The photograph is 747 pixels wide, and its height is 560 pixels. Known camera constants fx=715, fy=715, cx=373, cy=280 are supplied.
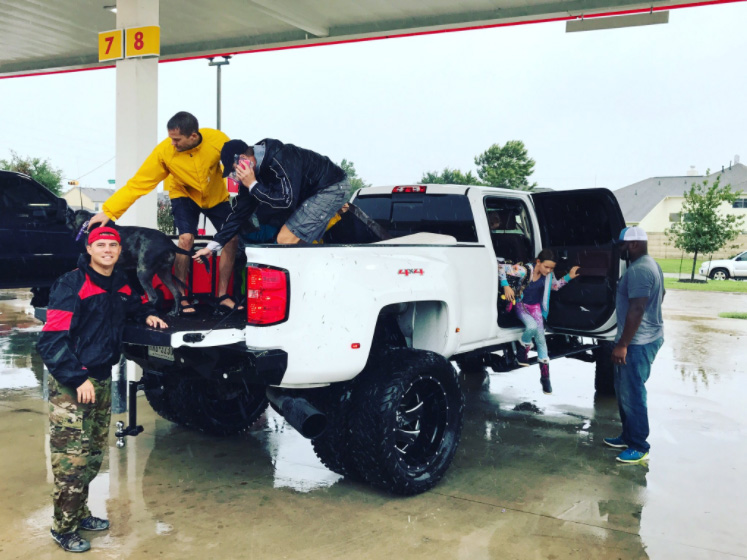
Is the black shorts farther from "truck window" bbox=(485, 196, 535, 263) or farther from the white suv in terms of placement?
the white suv

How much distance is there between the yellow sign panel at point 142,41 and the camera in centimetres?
781

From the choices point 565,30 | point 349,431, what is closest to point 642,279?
point 349,431

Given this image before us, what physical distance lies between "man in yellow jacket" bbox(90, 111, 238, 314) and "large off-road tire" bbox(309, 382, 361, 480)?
2.92 ft

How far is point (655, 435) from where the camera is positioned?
612cm

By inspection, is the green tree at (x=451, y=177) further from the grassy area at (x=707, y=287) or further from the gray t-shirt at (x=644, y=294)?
the gray t-shirt at (x=644, y=294)

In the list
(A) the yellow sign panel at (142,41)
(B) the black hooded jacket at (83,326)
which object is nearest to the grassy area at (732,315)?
(A) the yellow sign panel at (142,41)

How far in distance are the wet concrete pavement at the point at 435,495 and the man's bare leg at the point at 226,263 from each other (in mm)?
1303

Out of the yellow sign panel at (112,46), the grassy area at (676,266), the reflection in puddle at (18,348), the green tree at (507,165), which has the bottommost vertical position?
the reflection in puddle at (18,348)

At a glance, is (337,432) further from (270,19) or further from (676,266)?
(676,266)

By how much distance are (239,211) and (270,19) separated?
279 inches

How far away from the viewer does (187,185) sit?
5.42 m

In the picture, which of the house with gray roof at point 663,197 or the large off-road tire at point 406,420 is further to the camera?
the house with gray roof at point 663,197

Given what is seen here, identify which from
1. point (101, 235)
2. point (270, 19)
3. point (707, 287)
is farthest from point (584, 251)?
point (707, 287)

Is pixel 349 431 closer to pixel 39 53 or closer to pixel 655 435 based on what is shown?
pixel 655 435
